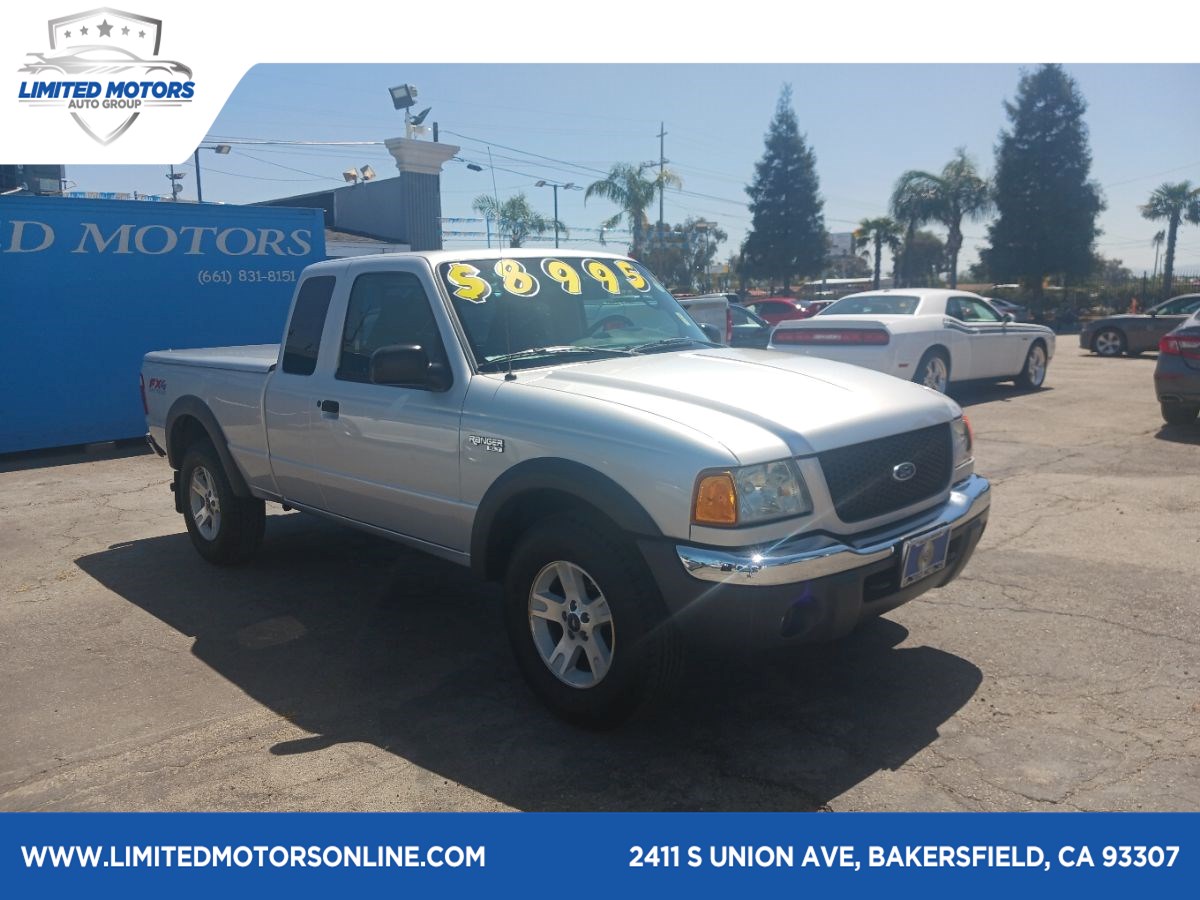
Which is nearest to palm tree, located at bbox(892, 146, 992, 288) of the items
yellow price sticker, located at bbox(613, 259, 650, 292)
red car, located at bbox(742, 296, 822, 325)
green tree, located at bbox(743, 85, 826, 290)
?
green tree, located at bbox(743, 85, 826, 290)

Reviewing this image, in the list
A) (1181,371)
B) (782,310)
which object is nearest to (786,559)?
(1181,371)

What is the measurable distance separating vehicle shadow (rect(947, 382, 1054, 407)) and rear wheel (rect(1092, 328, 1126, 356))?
8256 millimetres

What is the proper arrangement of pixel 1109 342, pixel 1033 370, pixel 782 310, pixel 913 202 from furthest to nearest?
pixel 913 202 < pixel 782 310 < pixel 1109 342 < pixel 1033 370

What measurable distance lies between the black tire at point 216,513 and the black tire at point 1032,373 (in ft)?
39.9

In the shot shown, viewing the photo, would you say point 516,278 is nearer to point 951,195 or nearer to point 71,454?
point 71,454

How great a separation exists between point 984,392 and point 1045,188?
1438 inches

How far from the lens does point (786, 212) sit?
57719 mm

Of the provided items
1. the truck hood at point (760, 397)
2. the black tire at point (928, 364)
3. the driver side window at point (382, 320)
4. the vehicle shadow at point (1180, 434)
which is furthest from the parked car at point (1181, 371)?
the driver side window at point (382, 320)

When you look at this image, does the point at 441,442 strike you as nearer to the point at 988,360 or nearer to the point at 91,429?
the point at 91,429

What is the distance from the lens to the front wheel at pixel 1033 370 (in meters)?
14.6

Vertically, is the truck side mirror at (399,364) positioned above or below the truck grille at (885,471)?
above

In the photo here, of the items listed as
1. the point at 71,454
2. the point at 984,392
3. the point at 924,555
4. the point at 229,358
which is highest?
the point at 229,358

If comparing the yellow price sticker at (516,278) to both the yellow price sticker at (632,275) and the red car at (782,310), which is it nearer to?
the yellow price sticker at (632,275)
